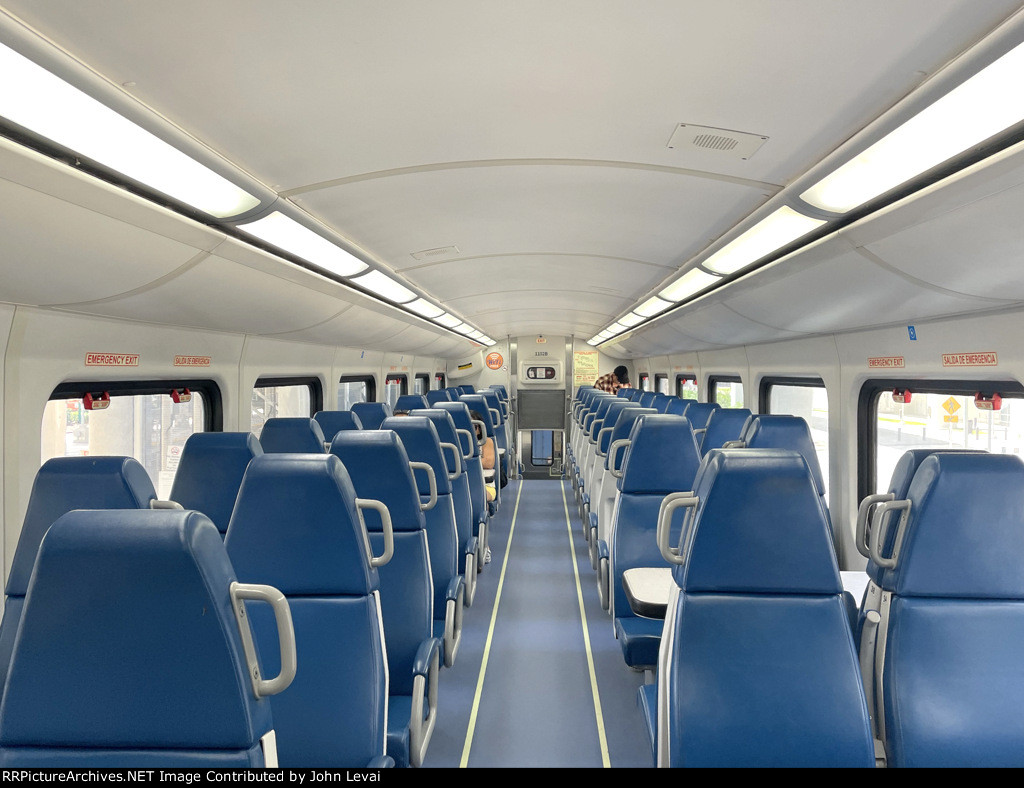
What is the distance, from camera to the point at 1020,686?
6.60 feet

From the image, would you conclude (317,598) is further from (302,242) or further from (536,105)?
(302,242)

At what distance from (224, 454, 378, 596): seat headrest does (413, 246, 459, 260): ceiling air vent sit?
2.59 meters

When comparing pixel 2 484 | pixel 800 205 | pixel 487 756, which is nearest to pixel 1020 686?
pixel 800 205

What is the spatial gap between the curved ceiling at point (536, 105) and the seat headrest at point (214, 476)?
853 mm

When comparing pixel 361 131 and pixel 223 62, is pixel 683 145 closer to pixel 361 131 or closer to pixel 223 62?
pixel 361 131

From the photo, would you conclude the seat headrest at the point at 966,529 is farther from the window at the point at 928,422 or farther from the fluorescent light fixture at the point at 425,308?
the fluorescent light fixture at the point at 425,308

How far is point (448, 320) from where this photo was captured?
28.8ft

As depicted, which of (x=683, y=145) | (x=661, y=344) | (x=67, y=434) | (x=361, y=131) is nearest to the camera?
(x=361, y=131)

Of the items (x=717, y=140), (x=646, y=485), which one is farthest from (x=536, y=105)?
(x=646, y=485)

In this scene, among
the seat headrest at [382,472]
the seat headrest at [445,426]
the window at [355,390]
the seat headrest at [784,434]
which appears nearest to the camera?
the seat headrest at [382,472]

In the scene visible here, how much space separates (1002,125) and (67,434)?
4.47 metres

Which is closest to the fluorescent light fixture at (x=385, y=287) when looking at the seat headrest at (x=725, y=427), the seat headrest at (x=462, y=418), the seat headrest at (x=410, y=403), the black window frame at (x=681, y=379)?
the seat headrest at (x=462, y=418)

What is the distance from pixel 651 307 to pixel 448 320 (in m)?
2.97

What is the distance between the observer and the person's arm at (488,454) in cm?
905
